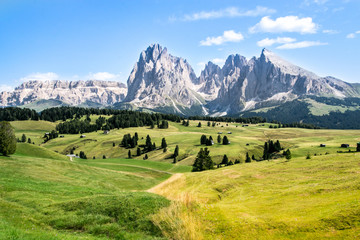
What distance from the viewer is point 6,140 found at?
58.9m

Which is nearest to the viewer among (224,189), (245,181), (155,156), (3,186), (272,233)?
(272,233)

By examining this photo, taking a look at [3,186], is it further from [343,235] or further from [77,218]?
[343,235]

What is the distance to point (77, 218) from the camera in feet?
68.2

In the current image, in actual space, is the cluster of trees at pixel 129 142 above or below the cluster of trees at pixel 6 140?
below

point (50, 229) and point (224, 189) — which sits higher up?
point (50, 229)

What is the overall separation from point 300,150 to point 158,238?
13233cm

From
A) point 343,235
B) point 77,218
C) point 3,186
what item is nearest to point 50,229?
point 77,218

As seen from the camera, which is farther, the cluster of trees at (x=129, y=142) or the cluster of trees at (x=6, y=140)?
the cluster of trees at (x=129, y=142)

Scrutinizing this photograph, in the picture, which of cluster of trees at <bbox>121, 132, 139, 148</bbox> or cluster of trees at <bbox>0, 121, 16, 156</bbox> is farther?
cluster of trees at <bbox>121, 132, 139, 148</bbox>

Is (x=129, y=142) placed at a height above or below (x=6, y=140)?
below

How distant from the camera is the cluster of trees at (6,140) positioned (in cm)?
5816

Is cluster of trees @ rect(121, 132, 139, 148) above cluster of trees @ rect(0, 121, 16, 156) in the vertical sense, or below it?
below

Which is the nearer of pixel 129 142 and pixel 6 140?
pixel 6 140

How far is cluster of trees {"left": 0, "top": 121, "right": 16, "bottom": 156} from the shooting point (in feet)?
191
